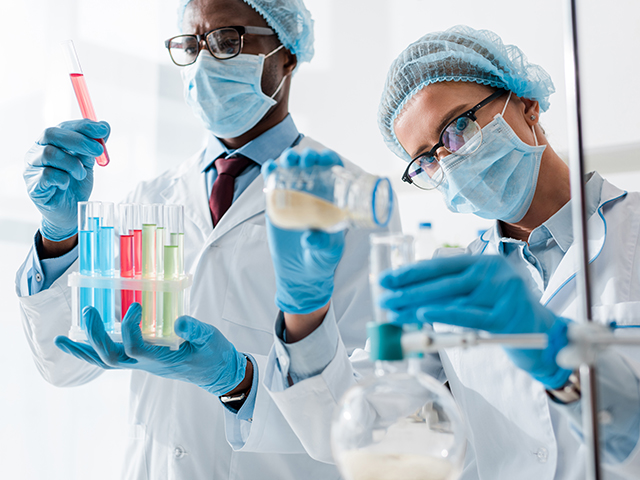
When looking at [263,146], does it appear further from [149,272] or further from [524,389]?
[524,389]

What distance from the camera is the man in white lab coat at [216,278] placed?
44.0 inches

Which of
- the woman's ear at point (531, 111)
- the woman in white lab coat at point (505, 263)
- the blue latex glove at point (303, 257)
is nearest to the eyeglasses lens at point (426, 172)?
the woman in white lab coat at point (505, 263)

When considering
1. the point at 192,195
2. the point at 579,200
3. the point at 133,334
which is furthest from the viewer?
the point at 192,195

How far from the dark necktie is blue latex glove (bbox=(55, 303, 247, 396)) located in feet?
1.71

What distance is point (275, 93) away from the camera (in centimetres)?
165

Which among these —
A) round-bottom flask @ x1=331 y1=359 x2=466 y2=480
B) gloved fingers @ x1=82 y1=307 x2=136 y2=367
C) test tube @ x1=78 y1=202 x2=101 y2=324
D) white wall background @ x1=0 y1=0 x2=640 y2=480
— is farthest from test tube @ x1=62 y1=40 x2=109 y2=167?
white wall background @ x1=0 y1=0 x2=640 y2=480

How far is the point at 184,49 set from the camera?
1.56 metres

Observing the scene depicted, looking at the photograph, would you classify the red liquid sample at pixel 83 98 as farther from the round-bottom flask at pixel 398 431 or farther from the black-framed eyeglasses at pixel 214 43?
the round-bottom flask at pixel 398 431

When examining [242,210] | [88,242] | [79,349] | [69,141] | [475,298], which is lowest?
[79,349]

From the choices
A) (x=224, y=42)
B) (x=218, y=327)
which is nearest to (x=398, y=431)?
(x=218, y=327)

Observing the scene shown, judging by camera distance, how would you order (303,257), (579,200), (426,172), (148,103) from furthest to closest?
(148,103) → (426,172) → (303,257) → (579,200)

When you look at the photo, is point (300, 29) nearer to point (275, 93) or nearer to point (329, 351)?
point (275, 93)

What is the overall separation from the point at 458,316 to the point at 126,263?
670 mm

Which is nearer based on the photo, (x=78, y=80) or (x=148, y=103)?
(x=78, y=80)
